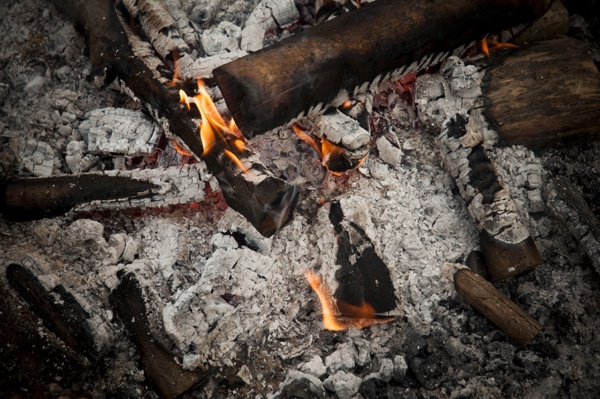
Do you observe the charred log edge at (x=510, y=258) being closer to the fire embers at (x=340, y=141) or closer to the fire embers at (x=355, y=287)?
the fire embers at (x=355, y=287)

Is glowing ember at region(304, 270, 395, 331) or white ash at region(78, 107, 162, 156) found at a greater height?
white ash at region(78, 107, 162, 156)

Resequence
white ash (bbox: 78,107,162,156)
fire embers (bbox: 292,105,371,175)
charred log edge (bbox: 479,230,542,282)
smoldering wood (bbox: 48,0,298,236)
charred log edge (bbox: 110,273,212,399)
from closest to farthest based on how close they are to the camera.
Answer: charred log edge (bbox: 110,273,212,399), smoldering wood (bbox: 48,0,298,236), charred log edge (bbox: 479,230,542,282), fire embers (bbox: 292,105,371,175), white ash (bbox: 78,107,162,156)

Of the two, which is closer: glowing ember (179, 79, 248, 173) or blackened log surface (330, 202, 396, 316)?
blackened log surface (330, 202, 396, 316)

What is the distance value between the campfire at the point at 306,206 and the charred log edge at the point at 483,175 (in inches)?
0.6

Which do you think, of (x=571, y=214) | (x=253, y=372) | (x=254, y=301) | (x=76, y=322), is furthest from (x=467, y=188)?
(x=76, y=322)

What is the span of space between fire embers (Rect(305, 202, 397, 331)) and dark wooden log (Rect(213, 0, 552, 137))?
86 centimetres

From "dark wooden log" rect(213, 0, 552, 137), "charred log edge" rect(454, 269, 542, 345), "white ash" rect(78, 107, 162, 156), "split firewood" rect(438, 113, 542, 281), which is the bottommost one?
"charred log edge" rect(454, 269, 542, 345)

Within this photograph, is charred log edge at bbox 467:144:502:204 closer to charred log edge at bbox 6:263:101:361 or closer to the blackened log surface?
the blackened log surface

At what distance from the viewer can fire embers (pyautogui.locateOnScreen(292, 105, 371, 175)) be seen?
2861mm

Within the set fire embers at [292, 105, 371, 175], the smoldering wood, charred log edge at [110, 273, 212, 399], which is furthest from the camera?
fire embers at [292, 105, 371, 175]

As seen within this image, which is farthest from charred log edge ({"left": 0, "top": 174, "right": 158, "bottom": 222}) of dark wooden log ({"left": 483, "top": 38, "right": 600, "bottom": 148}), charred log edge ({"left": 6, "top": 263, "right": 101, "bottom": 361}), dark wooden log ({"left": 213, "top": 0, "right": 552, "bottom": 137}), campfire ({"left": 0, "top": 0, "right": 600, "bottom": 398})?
dark wooden log ({"left": 483, "top": 38, "right": 600, "bottom": 148})

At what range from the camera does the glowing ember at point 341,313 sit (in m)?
2.69

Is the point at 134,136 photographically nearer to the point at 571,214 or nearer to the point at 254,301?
the point at 254,301

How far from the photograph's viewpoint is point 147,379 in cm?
254
